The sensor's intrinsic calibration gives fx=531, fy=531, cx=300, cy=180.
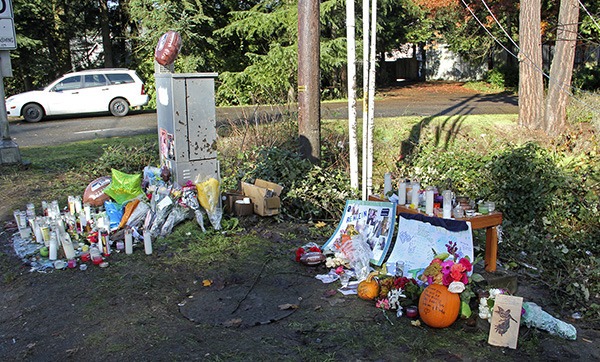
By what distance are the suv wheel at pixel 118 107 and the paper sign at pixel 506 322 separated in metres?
16.1

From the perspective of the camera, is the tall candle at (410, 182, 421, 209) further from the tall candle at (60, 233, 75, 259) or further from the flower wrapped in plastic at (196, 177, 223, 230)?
the tall candle at (60, 233, 75, 259)

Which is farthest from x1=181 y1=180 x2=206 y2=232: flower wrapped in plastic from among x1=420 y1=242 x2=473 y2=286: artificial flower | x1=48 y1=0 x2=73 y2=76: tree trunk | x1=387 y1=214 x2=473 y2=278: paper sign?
x1=48 y1=0 x2=73 y2=76: tree trunk

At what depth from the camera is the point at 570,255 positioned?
6422 mm

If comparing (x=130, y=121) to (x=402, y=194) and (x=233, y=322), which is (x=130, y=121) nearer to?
(x=402, y=194)

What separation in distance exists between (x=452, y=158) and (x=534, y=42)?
492 centimetres

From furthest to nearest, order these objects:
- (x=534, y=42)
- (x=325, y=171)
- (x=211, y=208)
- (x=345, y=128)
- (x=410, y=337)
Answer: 1. (x=534, y=42)
2. (x=345, y=128)
3. (x=325, y=171)
4. (x=211, y=208)
5. (x=410, y=337)

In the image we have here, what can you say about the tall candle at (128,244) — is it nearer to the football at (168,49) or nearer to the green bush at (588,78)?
the football at (168,49)

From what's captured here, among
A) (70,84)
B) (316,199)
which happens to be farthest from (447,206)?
(70,84)

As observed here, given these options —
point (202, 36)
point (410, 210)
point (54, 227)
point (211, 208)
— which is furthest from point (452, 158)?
point (202, 36)

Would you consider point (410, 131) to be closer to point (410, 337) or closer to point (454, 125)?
point (454, 125)

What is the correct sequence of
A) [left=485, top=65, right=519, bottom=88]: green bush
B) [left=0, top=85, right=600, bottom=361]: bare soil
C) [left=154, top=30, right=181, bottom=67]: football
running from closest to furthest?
[left=0, top=85, right=600, bottom=361]: bare soil < [left=154, top=30, right=181, bottom=67]: football < [left=485, top=65, right=519, bottom=88]: green bush

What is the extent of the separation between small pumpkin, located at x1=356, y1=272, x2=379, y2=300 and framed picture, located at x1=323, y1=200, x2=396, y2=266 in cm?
55

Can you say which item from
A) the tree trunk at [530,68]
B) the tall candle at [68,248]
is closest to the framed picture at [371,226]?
the tall candle at [68,248]

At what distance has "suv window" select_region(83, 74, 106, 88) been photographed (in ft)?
57.1
